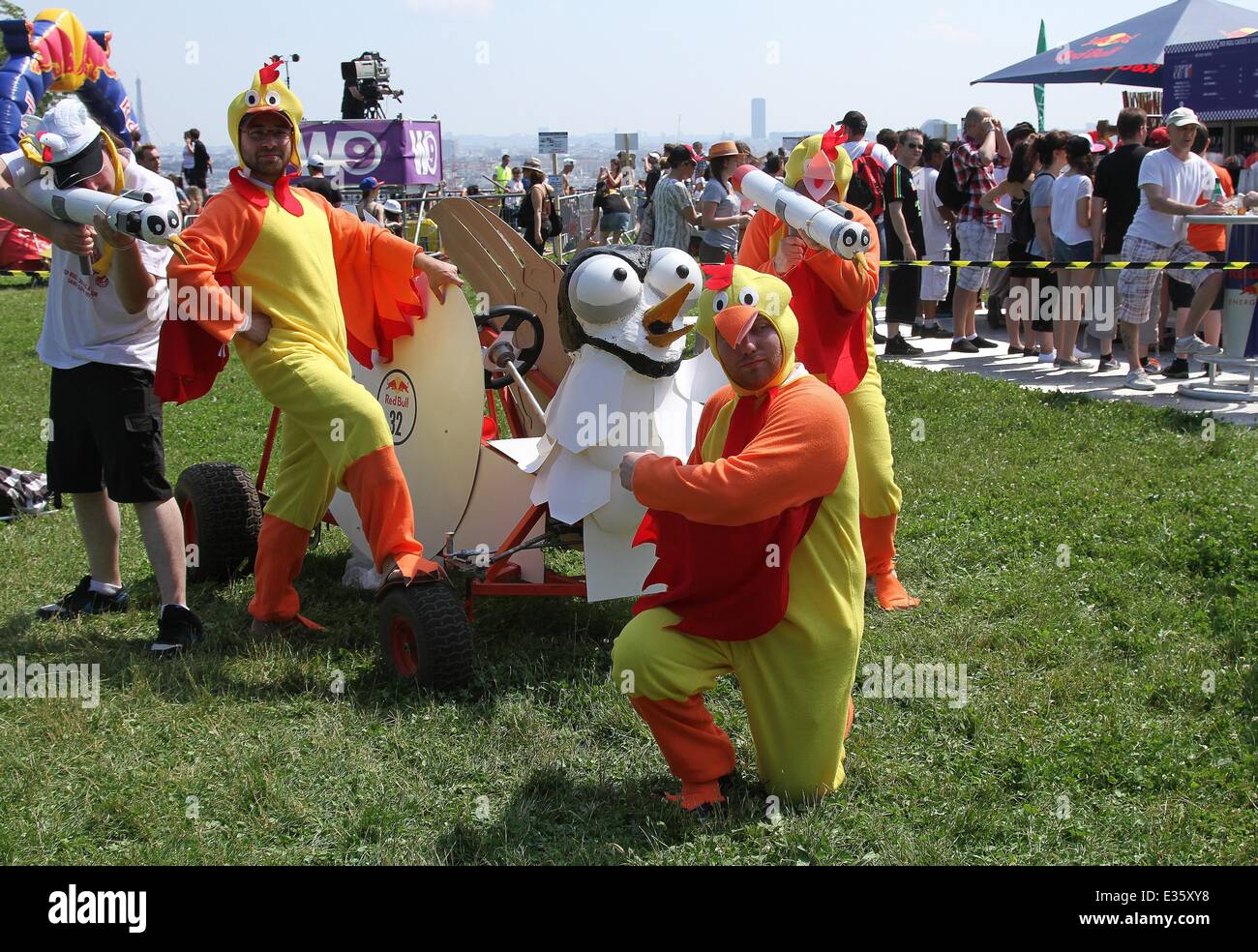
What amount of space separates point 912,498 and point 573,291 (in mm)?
3133

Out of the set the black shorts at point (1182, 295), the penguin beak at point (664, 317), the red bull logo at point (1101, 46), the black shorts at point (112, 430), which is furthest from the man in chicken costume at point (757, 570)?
the red bull logo at point (1101, 46)

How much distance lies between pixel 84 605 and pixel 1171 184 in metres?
7.77

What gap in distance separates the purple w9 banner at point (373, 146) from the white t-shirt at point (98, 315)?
2024 centimetres

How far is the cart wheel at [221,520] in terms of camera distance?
5.80 metres

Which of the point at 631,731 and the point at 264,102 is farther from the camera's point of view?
the point at 264,102

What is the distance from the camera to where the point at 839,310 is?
4852 mm

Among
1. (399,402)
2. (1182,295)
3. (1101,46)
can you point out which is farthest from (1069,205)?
(1101,46)

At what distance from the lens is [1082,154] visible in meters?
10.1

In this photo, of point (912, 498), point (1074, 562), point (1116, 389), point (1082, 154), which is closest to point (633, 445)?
point (1074, 562)

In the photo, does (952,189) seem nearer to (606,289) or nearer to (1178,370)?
(1178,370)

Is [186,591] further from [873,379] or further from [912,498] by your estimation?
[912,498]

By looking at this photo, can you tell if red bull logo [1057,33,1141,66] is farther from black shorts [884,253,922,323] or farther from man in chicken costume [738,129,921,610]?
man in chicken costume [738,129,921,610]

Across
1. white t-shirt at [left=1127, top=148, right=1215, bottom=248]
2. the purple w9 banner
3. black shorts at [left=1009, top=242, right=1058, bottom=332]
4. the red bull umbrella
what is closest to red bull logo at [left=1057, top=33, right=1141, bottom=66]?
the red bull umbrella
